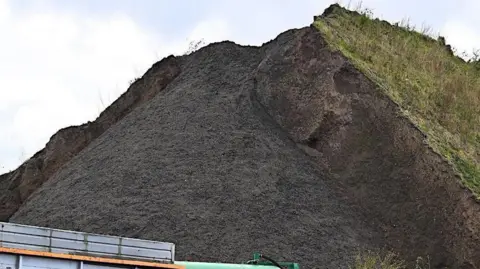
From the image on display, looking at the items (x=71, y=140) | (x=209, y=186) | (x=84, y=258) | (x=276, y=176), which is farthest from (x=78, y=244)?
(x=71, y=140)

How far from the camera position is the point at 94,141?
23203 mm

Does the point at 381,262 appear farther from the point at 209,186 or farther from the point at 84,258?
the point at 84,258

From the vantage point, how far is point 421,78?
21906 mm

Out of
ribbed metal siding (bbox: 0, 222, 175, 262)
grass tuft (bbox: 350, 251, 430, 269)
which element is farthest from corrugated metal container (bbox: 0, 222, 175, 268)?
grass tuft (bbox: 350, 251, 430, 269)

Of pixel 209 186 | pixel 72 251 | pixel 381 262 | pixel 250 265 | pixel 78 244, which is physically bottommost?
pixel 72 251

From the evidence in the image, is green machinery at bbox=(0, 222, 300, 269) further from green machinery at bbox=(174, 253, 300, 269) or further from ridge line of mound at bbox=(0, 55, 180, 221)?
ridge line of mound at bbox=(0, 55, 180, 221)

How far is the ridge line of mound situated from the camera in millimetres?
24156

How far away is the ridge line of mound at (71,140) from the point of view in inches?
951

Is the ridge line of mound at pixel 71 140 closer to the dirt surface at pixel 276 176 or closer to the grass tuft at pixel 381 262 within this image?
the dirt surface at pixel 276 176

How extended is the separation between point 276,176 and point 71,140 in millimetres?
8420

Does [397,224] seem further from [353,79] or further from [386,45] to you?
[386,45]

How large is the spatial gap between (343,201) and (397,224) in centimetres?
126

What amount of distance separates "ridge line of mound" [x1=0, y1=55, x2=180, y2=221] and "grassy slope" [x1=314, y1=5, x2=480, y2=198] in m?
5.06

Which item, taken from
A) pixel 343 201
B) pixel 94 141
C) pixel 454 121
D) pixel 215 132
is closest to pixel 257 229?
pixel 343 201
